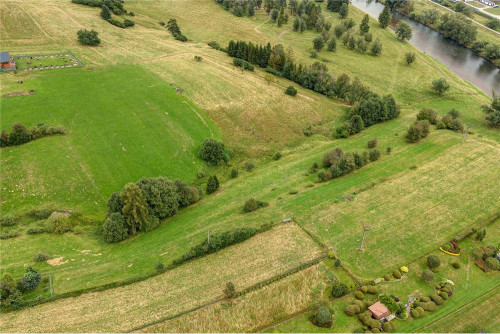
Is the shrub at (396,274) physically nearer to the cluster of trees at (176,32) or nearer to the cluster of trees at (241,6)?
the cluster of trees at (176,32)

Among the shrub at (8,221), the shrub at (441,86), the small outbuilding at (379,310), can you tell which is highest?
the shrub at (441,86)

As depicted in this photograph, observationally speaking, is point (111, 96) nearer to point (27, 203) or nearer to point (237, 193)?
point (27, 203)

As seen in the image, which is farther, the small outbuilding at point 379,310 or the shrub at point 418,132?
the shrub at point 418,132

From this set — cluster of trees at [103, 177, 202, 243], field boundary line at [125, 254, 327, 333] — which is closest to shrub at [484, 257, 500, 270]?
field boundary line at [125, 254, 327, 333]

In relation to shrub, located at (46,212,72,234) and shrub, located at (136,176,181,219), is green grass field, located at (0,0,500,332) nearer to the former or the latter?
shrub, located at (46,212,72,234)

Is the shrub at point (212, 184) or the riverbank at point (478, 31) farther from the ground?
the riverbank at point (478, 31)

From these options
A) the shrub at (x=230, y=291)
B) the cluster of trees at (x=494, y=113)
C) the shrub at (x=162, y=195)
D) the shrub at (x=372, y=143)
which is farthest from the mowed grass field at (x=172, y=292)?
the cluster of trees at (x=494, y=113)

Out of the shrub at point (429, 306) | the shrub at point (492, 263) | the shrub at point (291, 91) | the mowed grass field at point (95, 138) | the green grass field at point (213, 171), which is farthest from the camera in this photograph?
the shrub at point (291, 91)

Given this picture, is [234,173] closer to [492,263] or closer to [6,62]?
[492,263]
